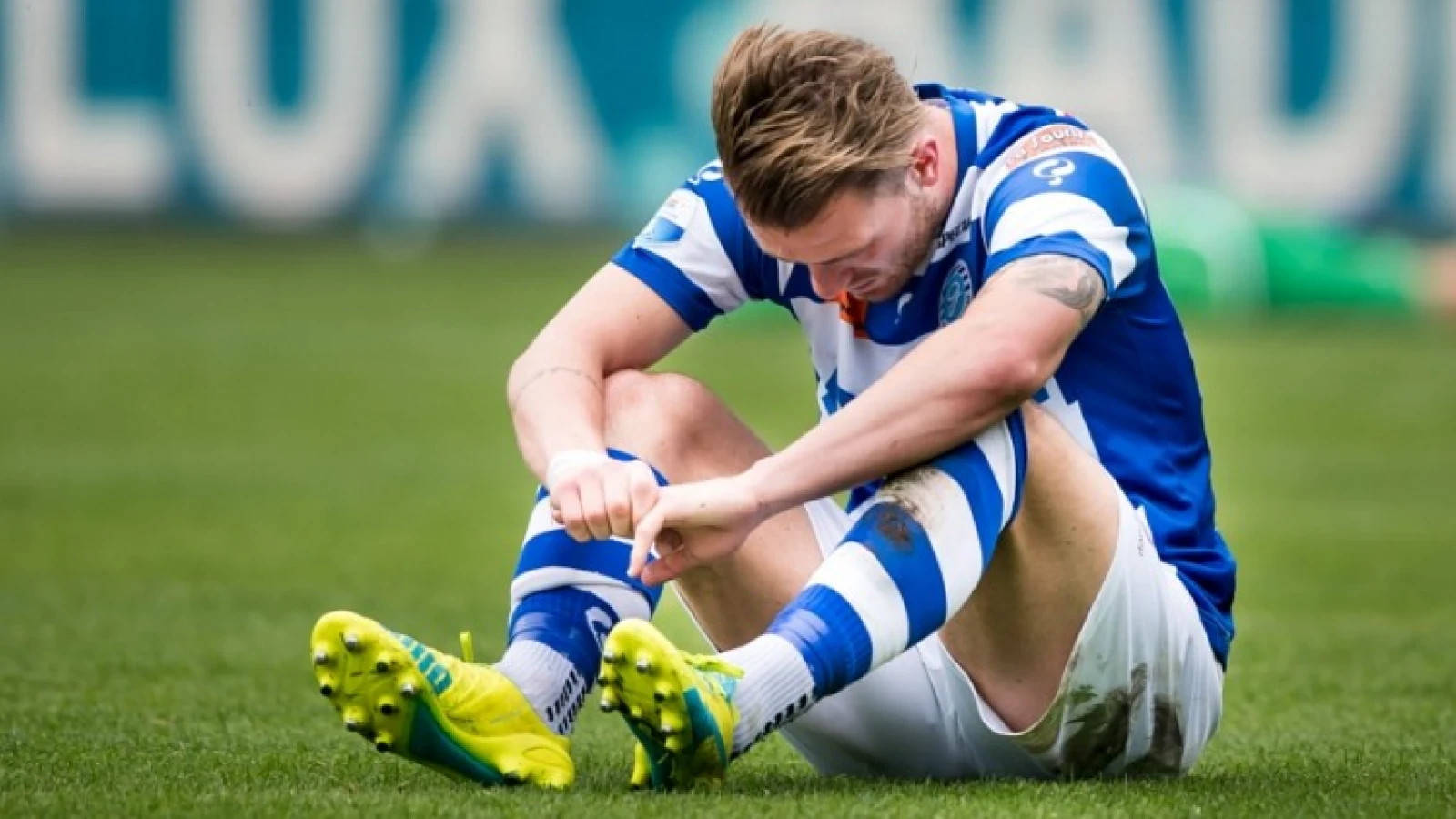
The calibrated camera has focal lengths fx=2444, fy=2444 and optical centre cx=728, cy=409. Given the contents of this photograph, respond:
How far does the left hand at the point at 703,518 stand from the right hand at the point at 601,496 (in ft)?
0.07

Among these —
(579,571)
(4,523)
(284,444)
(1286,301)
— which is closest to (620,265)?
(579,571)

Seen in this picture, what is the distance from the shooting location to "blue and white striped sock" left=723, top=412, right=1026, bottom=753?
123 inches

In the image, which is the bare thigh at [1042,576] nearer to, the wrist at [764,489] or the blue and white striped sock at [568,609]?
the wrist at [764,489]

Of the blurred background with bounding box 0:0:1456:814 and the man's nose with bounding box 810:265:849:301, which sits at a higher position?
the man's nose with bounding box 810:265:849:301

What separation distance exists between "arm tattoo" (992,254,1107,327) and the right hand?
0.56m

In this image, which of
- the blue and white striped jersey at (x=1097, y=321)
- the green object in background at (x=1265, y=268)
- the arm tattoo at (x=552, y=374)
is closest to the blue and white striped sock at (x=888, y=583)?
the blue and white striped jersey at (x=1097, y=321)

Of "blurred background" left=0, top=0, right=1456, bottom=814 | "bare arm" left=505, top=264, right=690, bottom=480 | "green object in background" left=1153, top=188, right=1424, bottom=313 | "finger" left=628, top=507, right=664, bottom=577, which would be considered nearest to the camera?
"finger" left=628, top=507, right=664, bottom=577

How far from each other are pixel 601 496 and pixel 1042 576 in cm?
61

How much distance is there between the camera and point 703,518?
3.24 m

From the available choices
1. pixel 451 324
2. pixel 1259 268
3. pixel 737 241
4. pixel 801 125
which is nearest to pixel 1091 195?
pixel 801 125

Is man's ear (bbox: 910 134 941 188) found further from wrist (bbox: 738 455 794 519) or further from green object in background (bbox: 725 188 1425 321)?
green object in background (bbox: 725 188 1425 321)

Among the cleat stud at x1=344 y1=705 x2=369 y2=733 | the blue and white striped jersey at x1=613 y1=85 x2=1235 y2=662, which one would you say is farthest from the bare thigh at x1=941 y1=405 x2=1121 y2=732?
the cleat stud at x1=344 y1=705 x2=369 y2=733

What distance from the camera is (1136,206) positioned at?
354cm

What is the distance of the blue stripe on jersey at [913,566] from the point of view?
3.16 m
